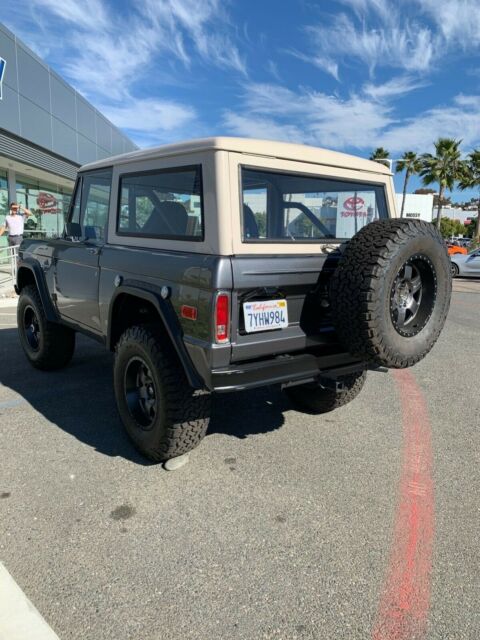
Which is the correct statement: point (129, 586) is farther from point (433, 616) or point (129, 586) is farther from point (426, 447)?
point (426, 447)

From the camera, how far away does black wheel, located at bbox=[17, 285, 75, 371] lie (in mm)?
4579

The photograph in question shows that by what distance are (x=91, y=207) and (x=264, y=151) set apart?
1.86 metres

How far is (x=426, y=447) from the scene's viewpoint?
3385mm

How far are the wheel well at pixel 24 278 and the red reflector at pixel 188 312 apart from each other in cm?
275

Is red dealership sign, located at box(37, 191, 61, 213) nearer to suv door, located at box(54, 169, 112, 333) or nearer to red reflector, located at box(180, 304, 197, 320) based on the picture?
suv door, located at box(54, 169, 112, 333)

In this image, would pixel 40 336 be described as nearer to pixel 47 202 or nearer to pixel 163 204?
pixel 163 204

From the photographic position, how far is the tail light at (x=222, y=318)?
7.92 ft

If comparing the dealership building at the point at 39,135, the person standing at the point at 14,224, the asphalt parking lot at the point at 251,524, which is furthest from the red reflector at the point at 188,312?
the dealership building at the point at 39,135

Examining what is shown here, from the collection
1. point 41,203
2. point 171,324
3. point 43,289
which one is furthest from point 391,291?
point 41,203

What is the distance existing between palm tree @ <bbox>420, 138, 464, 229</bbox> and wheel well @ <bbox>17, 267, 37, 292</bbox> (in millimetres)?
43147

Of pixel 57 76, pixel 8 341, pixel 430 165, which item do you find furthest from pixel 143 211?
pixel 430 165

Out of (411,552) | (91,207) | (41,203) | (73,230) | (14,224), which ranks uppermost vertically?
(41,203)

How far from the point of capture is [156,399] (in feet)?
9.57

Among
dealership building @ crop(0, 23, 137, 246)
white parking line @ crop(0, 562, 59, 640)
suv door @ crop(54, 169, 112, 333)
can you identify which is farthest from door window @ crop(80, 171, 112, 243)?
dealership building @ crop(0, 23, 137, 246)
